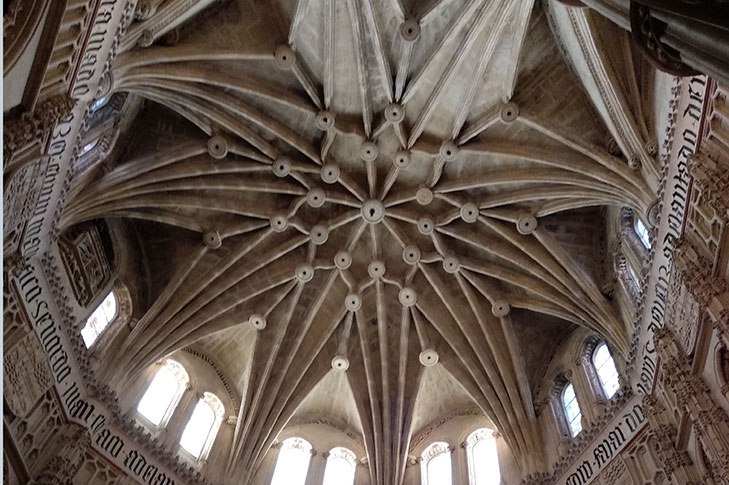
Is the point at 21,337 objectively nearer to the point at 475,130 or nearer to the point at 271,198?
the point at 271,198

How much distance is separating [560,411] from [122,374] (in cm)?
1058

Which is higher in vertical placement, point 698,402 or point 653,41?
point 698,402

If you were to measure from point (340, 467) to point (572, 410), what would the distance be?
6.60 meters

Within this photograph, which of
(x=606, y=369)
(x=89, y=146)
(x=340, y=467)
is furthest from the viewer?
(x=340, y=467)

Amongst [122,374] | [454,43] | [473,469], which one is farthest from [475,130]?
[122,374]

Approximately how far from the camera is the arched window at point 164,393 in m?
16.4

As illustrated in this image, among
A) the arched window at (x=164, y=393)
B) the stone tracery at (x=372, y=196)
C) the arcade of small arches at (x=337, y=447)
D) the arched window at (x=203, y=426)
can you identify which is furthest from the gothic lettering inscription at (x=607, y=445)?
the arched window at (x=164, y=393)

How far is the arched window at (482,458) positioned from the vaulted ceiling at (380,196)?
0.92 m

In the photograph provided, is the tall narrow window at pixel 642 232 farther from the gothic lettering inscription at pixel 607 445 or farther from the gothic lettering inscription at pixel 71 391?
the gothic lettering inscription at pixel 71 391

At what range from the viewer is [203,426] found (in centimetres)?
1756

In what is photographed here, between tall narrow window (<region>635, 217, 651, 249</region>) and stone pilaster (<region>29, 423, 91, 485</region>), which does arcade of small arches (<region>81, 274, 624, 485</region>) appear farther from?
stone pilaster (<region>29, 423, 91, 485</region>)

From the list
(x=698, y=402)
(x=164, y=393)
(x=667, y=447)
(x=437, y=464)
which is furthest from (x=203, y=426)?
(x=698, y=402)

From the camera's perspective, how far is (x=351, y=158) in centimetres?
1878

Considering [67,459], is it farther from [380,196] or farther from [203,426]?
[380,196]
